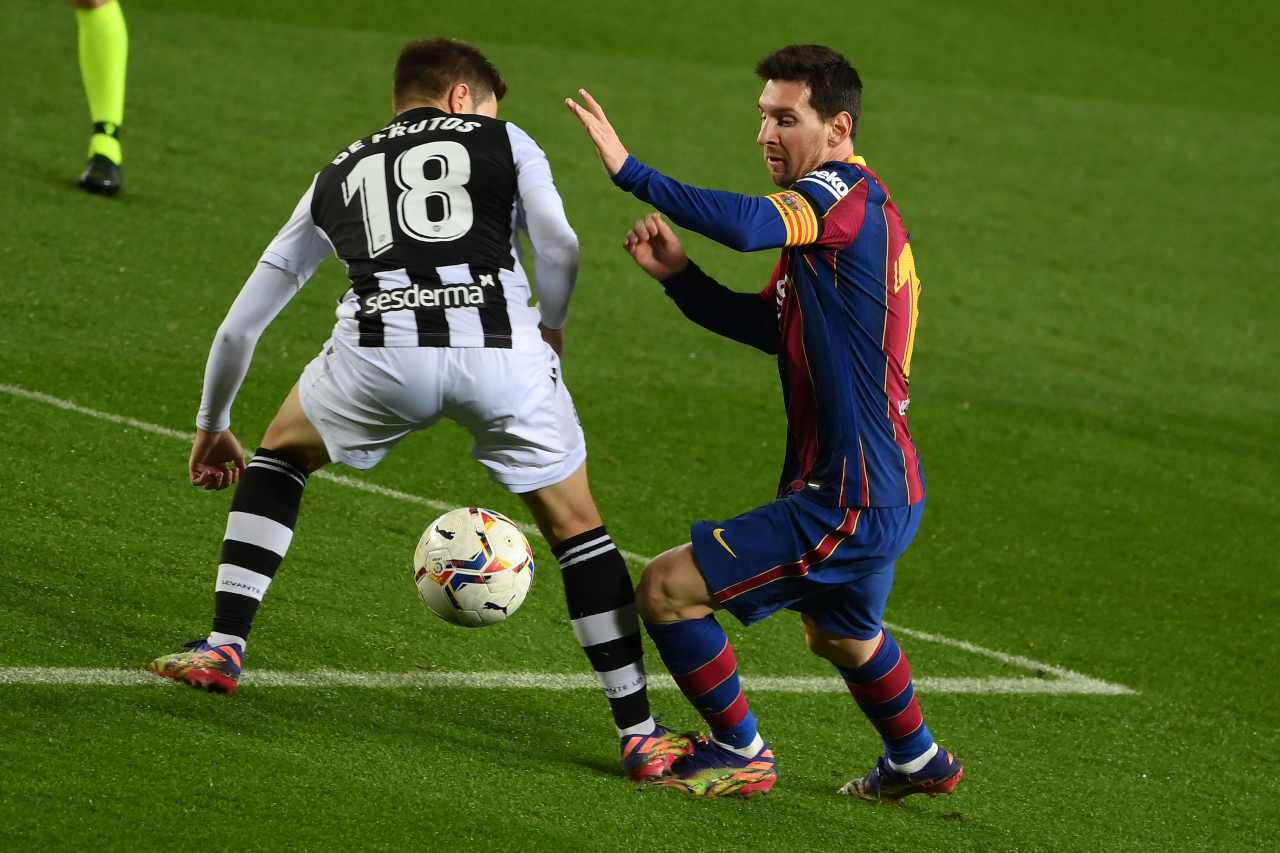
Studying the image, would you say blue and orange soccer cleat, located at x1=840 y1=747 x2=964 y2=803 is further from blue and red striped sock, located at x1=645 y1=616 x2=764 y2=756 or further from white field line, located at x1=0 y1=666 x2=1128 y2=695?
white field line, located at x1=0 y1=666 x2=1128 y2=695

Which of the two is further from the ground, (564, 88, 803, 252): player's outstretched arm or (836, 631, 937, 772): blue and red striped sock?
(564, 88, 803, 252): player's outstretched arm

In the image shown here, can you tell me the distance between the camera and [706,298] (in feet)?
14.2

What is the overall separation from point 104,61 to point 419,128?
19.2 feet

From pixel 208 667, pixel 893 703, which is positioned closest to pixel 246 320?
pixel 208 667

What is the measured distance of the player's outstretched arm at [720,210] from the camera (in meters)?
3.76

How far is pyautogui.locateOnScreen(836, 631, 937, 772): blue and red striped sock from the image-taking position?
4.30 m

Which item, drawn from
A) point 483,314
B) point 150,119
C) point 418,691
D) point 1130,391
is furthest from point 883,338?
point 150,119

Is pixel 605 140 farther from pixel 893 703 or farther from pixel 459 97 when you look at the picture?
pixel 893 703

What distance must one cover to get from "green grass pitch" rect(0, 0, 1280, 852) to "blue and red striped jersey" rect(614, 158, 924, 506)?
2.89 ft

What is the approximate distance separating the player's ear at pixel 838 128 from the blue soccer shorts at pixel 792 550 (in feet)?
2.92

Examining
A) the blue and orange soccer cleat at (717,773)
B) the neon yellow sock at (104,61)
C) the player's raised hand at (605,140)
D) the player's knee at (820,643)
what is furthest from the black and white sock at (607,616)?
the neon yellow sock at (104,61)

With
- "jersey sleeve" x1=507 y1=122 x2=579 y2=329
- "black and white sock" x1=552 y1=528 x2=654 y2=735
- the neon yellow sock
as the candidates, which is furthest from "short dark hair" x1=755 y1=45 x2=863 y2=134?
the neon yellow sock

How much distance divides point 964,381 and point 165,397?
4717 millimetres

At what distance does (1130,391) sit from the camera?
10.2 m
